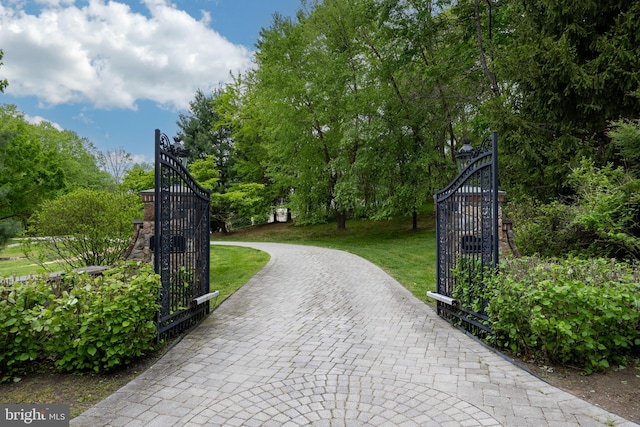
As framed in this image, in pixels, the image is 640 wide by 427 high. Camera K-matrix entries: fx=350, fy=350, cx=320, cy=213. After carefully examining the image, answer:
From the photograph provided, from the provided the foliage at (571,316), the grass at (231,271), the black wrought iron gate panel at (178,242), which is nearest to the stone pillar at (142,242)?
the grass at (231,271)

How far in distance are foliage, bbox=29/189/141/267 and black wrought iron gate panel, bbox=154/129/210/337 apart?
3.30 m

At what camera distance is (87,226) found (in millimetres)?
7070

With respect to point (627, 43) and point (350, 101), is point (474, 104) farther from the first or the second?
point (627, 43)

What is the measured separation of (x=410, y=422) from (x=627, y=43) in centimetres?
780

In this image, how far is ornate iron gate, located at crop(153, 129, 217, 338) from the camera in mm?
3779

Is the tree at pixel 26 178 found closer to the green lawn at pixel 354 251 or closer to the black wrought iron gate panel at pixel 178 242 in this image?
the green lawn at pixel 354 251

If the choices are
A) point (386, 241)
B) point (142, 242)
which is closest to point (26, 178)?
point (142, 242)

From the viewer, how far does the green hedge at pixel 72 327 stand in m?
2.94

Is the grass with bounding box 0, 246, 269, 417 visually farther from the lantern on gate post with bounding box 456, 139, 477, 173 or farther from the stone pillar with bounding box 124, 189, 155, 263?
the lantern on gate post with bounding box 456, 139, 477, 173

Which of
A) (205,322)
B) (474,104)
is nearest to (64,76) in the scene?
(205,322)

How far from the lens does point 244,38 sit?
19406mm

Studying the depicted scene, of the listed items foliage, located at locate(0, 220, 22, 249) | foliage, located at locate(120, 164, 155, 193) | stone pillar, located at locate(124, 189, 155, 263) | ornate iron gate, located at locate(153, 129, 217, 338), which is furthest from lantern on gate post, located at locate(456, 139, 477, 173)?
foliage, located at locate(120, 164, 155, 193)

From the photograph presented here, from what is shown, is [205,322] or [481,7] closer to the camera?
[205,322]

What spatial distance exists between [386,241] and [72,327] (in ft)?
44.5
